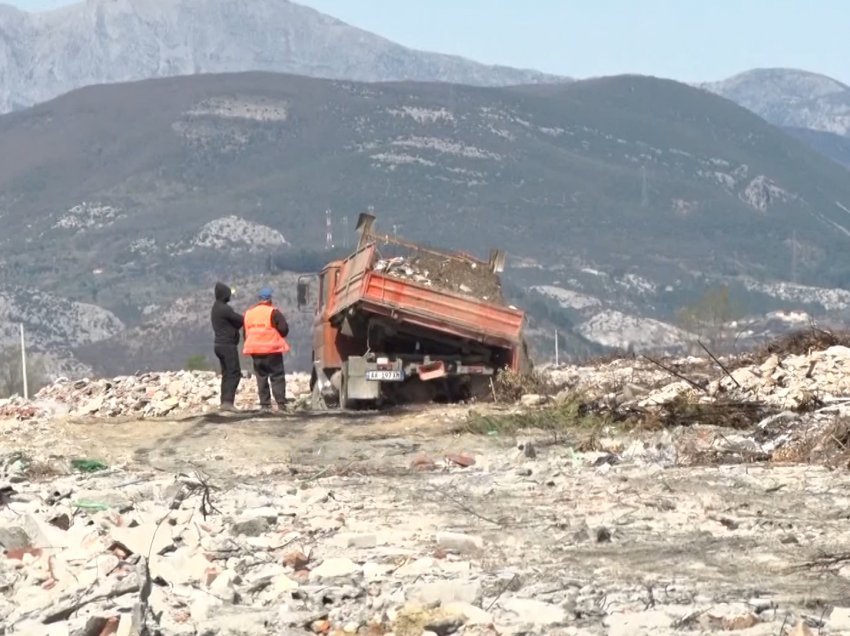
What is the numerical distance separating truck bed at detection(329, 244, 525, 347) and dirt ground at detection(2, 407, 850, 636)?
316 cm

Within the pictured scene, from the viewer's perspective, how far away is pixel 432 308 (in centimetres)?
2100

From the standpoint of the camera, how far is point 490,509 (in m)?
11.1

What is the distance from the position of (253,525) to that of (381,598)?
2.24 metres

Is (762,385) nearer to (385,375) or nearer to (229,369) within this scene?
(385,375)

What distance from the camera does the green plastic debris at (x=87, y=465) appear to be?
48.0 feet

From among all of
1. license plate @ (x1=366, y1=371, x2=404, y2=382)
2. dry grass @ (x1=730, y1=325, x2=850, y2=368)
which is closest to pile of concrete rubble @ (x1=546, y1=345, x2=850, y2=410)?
dry grass @ (x1=730, y1=325, x2=850, y2=368)

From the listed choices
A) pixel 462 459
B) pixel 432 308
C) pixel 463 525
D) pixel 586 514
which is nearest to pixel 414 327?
pixel 432 308

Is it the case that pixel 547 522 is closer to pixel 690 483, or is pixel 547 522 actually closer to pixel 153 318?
pixel 690 483

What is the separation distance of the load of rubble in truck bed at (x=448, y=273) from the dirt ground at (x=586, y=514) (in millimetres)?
4190

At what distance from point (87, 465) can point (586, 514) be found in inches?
217

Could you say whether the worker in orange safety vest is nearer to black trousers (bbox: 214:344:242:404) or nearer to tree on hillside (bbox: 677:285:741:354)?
black trousers (bbox: 214:344:242:404)

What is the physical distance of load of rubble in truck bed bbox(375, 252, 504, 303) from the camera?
2177cm

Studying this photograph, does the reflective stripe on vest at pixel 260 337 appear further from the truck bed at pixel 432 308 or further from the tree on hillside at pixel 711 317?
the tree on hillside at pixel 711 317

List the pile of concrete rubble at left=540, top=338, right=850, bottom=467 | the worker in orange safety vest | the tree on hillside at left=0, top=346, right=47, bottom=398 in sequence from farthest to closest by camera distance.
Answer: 1. the tree on hillside at left=0, top=346, right=47, bottom=398
2. the worker in orange safety vest
3. the pile of concrete rubble at left=540, top=338, right=850, bottom=467
